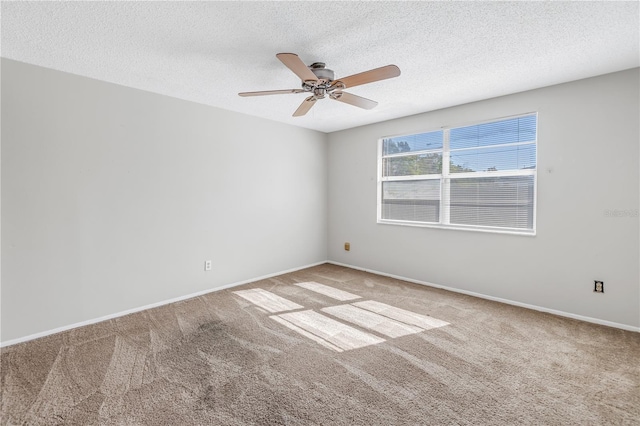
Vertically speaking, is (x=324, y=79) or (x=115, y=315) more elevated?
(x=324, y=79)

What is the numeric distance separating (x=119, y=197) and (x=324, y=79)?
2.34 m

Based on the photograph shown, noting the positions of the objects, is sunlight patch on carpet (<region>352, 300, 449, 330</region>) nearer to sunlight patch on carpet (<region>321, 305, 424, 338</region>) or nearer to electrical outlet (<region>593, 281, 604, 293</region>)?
sunlight patch on carpet (<region>321, 305, 424, 338</region>)

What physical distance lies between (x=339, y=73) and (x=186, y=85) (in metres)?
1.55

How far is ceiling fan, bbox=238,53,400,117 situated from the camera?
1967 millimetres

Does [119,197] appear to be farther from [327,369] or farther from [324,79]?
[327,369]

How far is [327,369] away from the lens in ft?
6.93

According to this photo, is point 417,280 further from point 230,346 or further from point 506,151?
point 230,346

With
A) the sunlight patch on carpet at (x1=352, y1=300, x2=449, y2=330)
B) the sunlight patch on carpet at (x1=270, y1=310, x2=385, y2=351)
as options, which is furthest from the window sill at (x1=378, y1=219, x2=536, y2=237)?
the sunlight patch on carpet at (x1=270, y1=310, x2=385, y2=351)

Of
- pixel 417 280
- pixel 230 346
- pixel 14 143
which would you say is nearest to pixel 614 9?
pixel 417 280

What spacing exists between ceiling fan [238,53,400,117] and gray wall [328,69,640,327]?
6.40 ft

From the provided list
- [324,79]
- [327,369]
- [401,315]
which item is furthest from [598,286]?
[324,79]

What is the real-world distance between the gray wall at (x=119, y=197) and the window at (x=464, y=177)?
181 cm

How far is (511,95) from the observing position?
3285 millimetres

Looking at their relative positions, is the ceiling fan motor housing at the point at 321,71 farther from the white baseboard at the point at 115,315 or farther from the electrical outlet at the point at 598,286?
the electrical outlet at the point at 598,286
